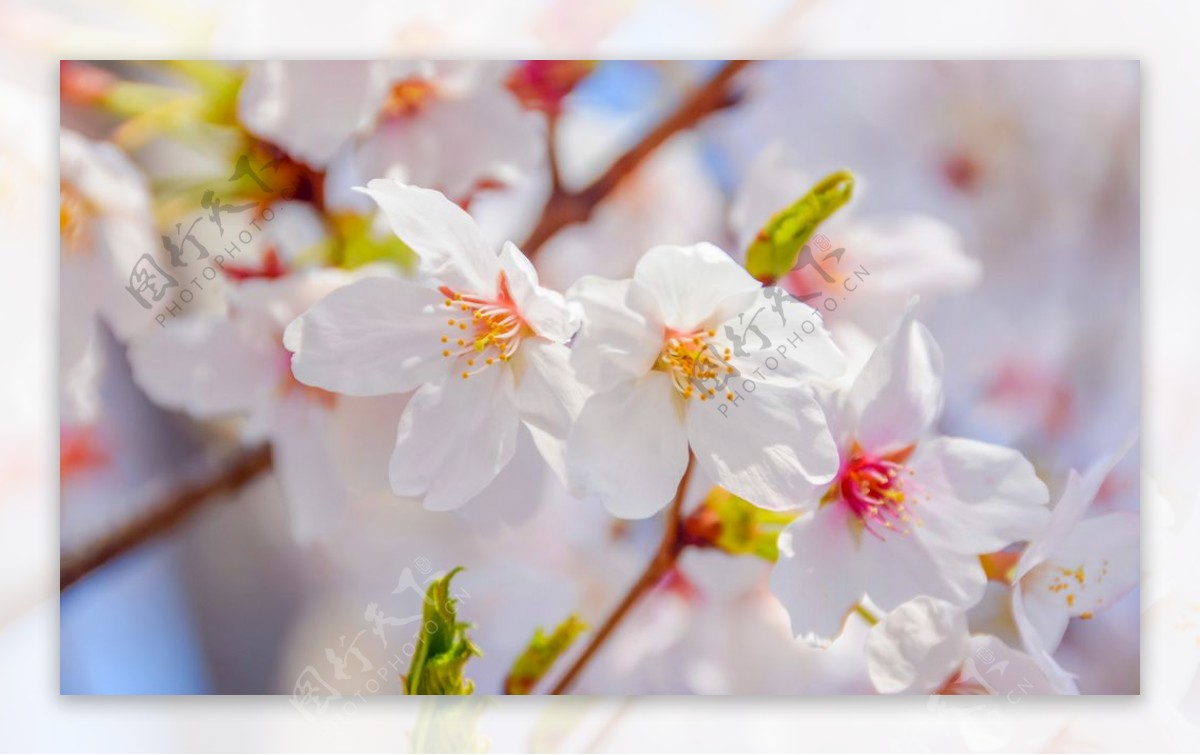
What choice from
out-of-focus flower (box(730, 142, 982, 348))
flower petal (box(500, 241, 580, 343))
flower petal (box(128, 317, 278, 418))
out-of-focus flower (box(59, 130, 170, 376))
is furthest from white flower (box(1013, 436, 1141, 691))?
out-of-focus flower (box(59, 130, 170, 376))

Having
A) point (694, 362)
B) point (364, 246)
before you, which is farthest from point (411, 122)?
point (694, 362)

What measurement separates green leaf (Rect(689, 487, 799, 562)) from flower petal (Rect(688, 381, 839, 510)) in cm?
6

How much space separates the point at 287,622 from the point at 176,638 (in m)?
Answer: 0.16

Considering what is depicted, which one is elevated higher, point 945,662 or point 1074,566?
point 1074,566

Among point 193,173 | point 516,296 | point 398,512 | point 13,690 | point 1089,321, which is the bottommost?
point 13,690

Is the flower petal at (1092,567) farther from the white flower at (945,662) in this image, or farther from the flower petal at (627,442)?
the flower petal at (627,442)

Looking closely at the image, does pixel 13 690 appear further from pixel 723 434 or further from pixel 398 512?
pixel 723 434

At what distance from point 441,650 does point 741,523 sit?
0.45 m

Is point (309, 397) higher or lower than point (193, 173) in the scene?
lower

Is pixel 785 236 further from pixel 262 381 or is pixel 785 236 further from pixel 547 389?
pixel 262 381

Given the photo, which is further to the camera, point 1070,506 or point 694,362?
point 1070,506

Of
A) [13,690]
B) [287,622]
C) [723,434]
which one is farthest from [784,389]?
[13,690]

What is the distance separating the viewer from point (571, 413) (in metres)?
1.58

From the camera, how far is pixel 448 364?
5.25ft
